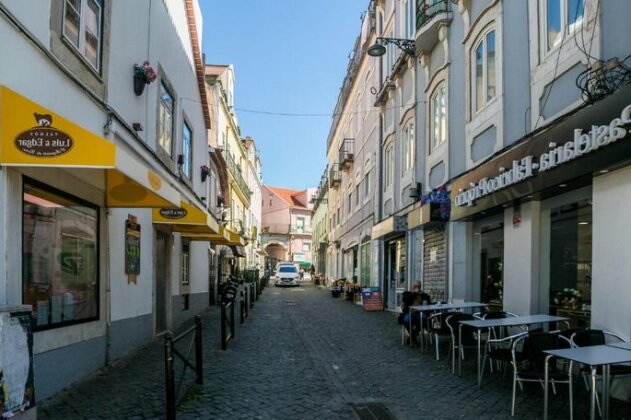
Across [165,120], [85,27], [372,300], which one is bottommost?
[372,300]

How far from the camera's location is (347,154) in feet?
99.1

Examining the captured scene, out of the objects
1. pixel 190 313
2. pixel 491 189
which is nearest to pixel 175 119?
pixel 190 313

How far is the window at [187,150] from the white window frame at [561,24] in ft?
32.3

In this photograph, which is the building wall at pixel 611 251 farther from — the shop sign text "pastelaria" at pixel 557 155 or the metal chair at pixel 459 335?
the metal chair at pixel 459 335

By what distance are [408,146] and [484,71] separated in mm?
6196

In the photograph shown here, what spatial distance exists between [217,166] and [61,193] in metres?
17.6

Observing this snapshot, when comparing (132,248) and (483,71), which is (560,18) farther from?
(132,248)

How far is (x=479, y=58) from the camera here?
11266mm

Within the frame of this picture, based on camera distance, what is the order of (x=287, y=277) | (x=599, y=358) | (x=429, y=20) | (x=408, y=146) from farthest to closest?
1. (x=287, y=277)
2. (x=408, y=146)
3. (x=429, y=20)
4. (x=599, y=358)

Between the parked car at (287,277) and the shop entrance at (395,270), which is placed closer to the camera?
the shop entrance at (395,270)

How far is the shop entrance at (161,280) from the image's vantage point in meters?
12.4

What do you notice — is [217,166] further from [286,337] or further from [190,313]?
[286,337]

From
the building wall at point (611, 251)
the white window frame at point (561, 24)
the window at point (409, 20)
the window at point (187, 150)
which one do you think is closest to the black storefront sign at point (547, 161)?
the building wall at point (611, 251)

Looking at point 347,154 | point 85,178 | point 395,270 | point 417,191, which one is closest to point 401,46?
point 417,191
